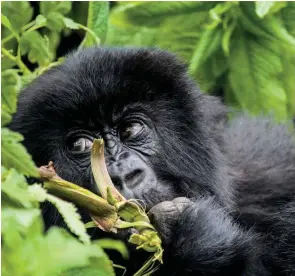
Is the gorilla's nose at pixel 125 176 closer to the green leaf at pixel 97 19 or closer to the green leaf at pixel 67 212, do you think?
the green leaf at pixel 67 212

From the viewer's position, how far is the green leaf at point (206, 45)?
3062mm

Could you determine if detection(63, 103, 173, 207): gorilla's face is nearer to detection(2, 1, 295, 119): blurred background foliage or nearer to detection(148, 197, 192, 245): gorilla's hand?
detection(148, 197, 192, 245): gorilla's hand

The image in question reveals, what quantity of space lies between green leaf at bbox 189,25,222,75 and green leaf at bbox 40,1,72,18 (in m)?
0.67

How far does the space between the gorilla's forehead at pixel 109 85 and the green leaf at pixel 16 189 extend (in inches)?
40.3

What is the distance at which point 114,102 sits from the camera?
2324 millimetres

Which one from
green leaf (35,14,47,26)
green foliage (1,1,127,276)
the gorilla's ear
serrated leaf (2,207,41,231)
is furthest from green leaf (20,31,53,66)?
serrated leaf (2,207,41,231)

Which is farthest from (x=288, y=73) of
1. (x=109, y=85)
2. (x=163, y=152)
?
(x=109, y=85)

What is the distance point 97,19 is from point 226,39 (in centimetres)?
53

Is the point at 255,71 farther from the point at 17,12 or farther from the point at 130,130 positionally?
the point at 17,12

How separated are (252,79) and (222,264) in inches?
46.9

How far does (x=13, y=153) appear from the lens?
1.33m

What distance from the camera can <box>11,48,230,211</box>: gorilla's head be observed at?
2293 mm

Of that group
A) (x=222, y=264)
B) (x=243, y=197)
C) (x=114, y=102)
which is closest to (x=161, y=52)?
(x=114, y=102)

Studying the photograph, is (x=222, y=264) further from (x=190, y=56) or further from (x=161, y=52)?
(x=190, y=56)
